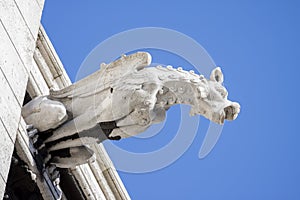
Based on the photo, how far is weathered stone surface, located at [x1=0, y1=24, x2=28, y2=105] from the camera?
991 cm

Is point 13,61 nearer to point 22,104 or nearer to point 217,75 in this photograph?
point 22,104

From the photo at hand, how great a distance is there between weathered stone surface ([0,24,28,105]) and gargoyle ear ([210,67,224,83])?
1847mm

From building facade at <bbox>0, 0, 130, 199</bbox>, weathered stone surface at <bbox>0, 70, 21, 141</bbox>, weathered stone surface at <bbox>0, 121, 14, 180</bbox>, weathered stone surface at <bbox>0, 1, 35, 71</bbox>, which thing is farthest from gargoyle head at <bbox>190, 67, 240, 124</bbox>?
weathered stone surface at <bbox>0, 121, 14, 180</bbox>

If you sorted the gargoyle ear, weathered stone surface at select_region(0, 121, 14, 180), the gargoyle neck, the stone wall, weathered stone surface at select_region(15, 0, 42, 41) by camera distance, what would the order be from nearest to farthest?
1. weathered stone surface at select_region(0, 121, 14, 180)
2. the stone wall
3. weathered stone surface at select_region(15, 0, 42, 41)
4. the gargoyle neck
5. the gargoyle ear

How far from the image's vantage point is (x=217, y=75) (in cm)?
1105

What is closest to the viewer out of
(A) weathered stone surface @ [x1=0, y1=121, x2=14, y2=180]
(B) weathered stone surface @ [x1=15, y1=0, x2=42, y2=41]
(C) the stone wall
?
(A) weathered stone surface @ [x1=0, y1=121, x2=14, y2=180]

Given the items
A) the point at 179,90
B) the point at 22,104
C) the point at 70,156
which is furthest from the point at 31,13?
the point at 179,90

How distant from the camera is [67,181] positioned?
11648 mm

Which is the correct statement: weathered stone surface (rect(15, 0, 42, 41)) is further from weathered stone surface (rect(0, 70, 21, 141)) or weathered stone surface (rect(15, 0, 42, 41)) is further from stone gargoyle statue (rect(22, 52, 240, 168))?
weathered stone surface (rect(0, 70, 21, 141))

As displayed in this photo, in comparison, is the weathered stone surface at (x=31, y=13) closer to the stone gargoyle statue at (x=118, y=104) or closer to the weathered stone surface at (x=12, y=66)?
the weathered stone surface at (x=12, y=66)

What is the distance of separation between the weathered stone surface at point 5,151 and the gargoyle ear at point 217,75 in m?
2.24

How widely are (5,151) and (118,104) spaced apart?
1.49m

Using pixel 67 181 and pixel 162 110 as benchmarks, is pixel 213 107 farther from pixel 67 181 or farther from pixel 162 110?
pixel 67 181

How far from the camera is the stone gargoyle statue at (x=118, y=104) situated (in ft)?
35.2
